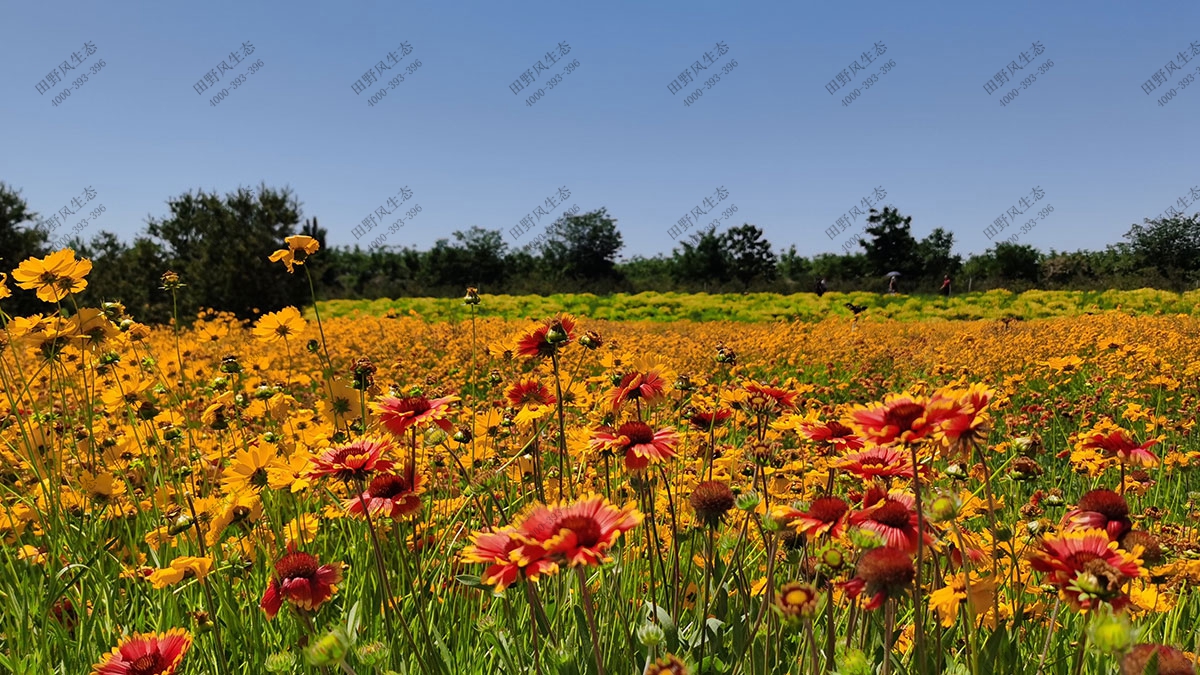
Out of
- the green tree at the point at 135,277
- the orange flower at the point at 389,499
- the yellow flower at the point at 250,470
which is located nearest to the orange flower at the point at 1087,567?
the orange flower at the point at 389,499

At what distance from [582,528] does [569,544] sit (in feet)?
0.19

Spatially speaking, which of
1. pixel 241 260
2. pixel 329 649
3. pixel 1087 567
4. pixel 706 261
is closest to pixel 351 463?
pixel 329 649

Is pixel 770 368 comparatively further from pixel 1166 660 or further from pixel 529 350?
A: pixel 1166 660

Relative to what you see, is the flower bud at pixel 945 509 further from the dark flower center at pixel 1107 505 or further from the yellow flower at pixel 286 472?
the yellow flower at pixel 286 472

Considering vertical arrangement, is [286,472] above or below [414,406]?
below

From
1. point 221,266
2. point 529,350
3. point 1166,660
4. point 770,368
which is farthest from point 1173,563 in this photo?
point 221,266

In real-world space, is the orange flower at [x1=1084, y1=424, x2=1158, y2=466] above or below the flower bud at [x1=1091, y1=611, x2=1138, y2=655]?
above

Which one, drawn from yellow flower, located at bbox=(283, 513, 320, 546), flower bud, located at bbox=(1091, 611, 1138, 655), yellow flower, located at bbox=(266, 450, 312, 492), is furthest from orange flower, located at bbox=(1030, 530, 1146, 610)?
yellow flower, located at bbox=(283, 513, 320, 546)

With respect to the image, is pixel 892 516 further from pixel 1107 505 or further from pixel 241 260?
pixel 241 260

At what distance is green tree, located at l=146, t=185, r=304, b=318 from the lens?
1577cm

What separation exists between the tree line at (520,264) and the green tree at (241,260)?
0.03 m

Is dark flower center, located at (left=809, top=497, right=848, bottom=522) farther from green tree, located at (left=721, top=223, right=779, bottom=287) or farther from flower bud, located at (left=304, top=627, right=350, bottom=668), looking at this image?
green tree, located at (left=721, top=223, right=779, bottom=287)

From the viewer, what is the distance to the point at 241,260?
15.7 meters

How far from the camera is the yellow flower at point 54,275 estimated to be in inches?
67.8
